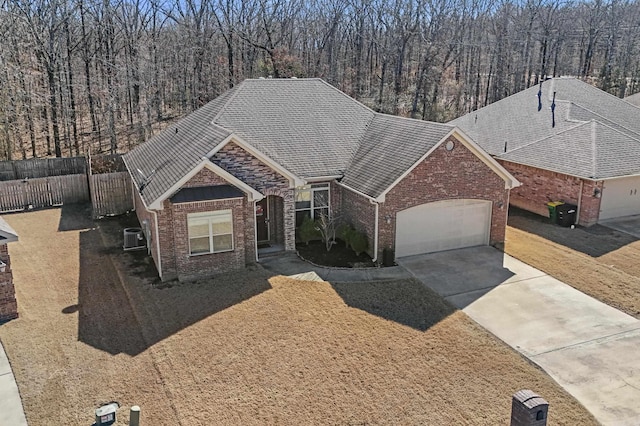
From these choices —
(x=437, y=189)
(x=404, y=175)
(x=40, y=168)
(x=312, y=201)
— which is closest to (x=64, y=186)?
(x=40, y=168)

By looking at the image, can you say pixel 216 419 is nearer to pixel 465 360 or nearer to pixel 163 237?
pixel 465 360

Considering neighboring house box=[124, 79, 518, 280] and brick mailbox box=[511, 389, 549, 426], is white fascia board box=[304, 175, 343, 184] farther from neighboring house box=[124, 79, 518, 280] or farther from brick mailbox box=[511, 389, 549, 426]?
brick mailbox box=[511, 389, 549, 426]

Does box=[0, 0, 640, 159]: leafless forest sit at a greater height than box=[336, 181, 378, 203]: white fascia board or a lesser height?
greater

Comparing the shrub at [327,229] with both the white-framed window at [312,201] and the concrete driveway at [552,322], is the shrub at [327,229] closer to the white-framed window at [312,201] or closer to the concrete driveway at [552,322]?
the white-framed window at [312,201]

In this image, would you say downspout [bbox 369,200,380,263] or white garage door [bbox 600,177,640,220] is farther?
white garage door [bbox 600,177,640,220]

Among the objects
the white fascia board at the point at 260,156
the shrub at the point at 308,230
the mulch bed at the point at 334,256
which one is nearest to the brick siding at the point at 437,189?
the mulch bed at the point at 334,256

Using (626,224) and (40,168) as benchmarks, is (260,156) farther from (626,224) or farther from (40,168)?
(40,168)

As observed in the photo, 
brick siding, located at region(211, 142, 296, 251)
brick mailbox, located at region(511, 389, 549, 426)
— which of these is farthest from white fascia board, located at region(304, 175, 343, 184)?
brick mailbox, located at region(511, 389, 549, 426)
